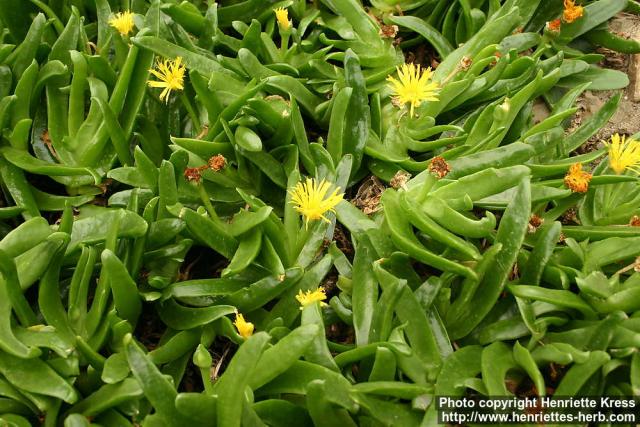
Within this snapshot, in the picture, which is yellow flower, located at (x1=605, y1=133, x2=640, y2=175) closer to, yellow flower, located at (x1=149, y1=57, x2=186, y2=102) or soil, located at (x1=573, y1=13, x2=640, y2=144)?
soil, located at (x1=573, y1=13, x2=640, y2=144)

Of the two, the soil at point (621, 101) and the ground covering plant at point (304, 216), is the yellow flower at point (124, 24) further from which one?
the soil at point (621, 101)

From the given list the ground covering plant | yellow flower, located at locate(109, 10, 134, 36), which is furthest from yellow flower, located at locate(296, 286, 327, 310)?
yellow flower, located at locate(109, 10, 134, 36)

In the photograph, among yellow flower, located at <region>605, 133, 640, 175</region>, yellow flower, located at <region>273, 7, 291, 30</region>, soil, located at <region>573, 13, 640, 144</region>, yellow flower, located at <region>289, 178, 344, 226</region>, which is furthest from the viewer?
soil, located at <region>573, 13, 640, 144</region>

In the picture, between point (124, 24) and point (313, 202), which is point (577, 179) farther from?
point (124, 24)

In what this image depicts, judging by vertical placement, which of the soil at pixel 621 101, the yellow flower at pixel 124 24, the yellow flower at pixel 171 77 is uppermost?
the yellow flower at pixel 124 24

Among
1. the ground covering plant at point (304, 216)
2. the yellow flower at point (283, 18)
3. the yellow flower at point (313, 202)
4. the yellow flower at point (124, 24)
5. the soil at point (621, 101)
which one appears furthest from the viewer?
the soil at point (621, 101)

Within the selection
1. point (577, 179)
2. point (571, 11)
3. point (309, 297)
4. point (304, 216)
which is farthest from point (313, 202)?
point (571, 11)

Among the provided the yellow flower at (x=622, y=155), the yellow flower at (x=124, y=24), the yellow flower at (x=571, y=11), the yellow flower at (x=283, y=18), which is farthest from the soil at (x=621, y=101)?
the yellow flower at (x=124, y=24)

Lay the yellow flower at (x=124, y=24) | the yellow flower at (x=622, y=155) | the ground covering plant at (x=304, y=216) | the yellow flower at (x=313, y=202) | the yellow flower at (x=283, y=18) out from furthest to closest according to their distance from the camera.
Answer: the yellow flower at (x=283, y=18), the yellow flower at (x=124, y=24), the yellow flower at (x=622, y=155), the yellow flower at (x=313, y=202), the ground covering plant at (x=304, y=216)

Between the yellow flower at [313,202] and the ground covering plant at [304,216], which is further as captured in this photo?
the yellow flower at [313,202]
